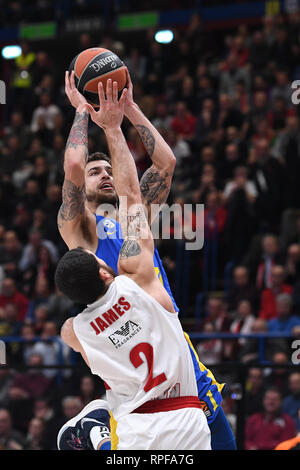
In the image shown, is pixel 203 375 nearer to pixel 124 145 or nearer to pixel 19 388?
pixel 124 145

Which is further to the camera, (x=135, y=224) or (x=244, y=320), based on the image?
(x=244, y=320)

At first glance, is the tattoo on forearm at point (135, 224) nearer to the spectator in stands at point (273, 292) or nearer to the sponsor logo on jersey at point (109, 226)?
the sponsor logo on jersey at point (109, 226)

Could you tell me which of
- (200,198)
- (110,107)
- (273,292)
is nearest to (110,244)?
(110,107)

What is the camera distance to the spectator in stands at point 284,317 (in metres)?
9.95

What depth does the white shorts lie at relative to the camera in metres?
4.64

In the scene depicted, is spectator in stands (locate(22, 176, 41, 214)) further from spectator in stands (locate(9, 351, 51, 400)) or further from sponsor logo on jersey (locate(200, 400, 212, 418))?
sponsor logo on jersey (locate(200, 400, 212, 418))

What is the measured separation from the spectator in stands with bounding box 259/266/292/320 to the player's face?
490cm

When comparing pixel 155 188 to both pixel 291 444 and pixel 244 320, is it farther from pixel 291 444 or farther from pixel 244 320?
pixel 244 320

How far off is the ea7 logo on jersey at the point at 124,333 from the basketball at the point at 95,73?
5.59 feet

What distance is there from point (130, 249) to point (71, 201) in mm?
783

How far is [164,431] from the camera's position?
15.2 feet

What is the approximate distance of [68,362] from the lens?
33.9 feet

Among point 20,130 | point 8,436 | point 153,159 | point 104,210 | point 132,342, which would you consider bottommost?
point 8,436
